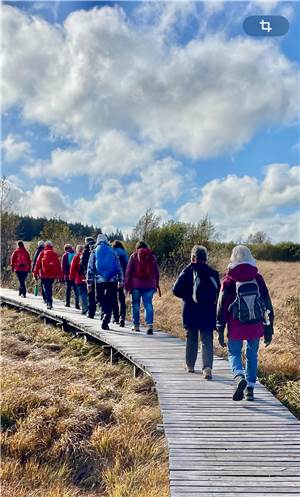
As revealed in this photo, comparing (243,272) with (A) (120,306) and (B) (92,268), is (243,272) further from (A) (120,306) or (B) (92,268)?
(A) (120,306)

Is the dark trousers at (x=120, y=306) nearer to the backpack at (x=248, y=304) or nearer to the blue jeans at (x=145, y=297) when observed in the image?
the blue jeans at (x=145, y=297)

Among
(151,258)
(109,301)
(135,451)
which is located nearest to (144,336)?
(109,301)

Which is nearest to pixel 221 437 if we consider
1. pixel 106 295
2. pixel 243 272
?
pixel 243 272

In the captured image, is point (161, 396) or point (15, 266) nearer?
point (161, 396)

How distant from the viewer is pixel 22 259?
1349 cm

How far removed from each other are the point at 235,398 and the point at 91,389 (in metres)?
2.35

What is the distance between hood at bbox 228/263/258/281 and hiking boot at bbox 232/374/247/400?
3.82 ft

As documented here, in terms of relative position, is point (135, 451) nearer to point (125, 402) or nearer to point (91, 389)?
point (125, 402)

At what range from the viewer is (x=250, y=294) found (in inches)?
211

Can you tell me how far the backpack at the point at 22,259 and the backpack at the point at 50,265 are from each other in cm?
207

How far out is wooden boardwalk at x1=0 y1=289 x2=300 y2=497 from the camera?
3.81 m

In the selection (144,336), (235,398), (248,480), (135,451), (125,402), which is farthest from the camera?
(144,336)

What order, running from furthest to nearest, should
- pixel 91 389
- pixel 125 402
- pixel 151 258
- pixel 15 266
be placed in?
pixel 15 266 < pixel 151 258 < pixel 91 389 < pixel 125 402

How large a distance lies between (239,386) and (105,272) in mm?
3921
